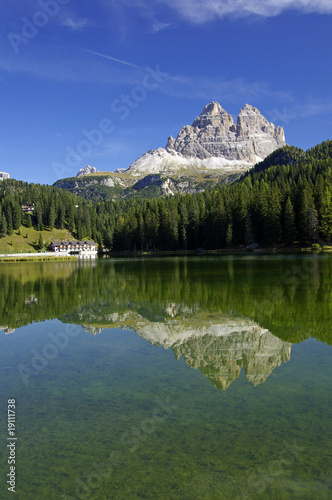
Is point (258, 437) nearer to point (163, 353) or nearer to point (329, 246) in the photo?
point (163, 353)

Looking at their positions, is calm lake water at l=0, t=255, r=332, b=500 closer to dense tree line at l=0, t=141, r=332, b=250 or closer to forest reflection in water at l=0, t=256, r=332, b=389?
forest reflection in water at l=0, t=256, r=332, b=389

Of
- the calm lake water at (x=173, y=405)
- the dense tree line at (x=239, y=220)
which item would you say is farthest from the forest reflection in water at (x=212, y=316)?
the dense tree line at (x=239, y=220)

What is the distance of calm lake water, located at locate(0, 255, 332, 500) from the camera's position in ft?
20.4

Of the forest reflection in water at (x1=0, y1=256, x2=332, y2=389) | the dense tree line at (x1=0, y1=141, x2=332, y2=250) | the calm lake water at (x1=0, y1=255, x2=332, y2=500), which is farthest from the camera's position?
the dense tree line at (x1=0, y1=141, x2=332, y2=250)

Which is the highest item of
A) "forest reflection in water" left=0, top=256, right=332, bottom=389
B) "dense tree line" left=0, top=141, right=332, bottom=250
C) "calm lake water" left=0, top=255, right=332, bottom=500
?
"dense tree line" left=0, top=141, right=332, bottom=250

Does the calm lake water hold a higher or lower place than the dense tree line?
lower

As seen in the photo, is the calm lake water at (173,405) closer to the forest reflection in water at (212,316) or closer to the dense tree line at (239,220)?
the forest reflection in water at (212,316)

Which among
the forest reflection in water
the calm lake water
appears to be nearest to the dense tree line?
the forest reflection in water

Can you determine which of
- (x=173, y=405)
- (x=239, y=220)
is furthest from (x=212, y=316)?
(x=239, y=220)

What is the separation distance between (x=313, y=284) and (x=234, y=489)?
26055 millimetres

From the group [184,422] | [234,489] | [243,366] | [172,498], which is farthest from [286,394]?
[172,498]

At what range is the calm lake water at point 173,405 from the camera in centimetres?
623

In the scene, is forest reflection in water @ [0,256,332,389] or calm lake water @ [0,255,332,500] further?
forest reflection in water @ [0,256,332,389]

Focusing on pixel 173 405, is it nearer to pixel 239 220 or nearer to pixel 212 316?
pixel 212 316
